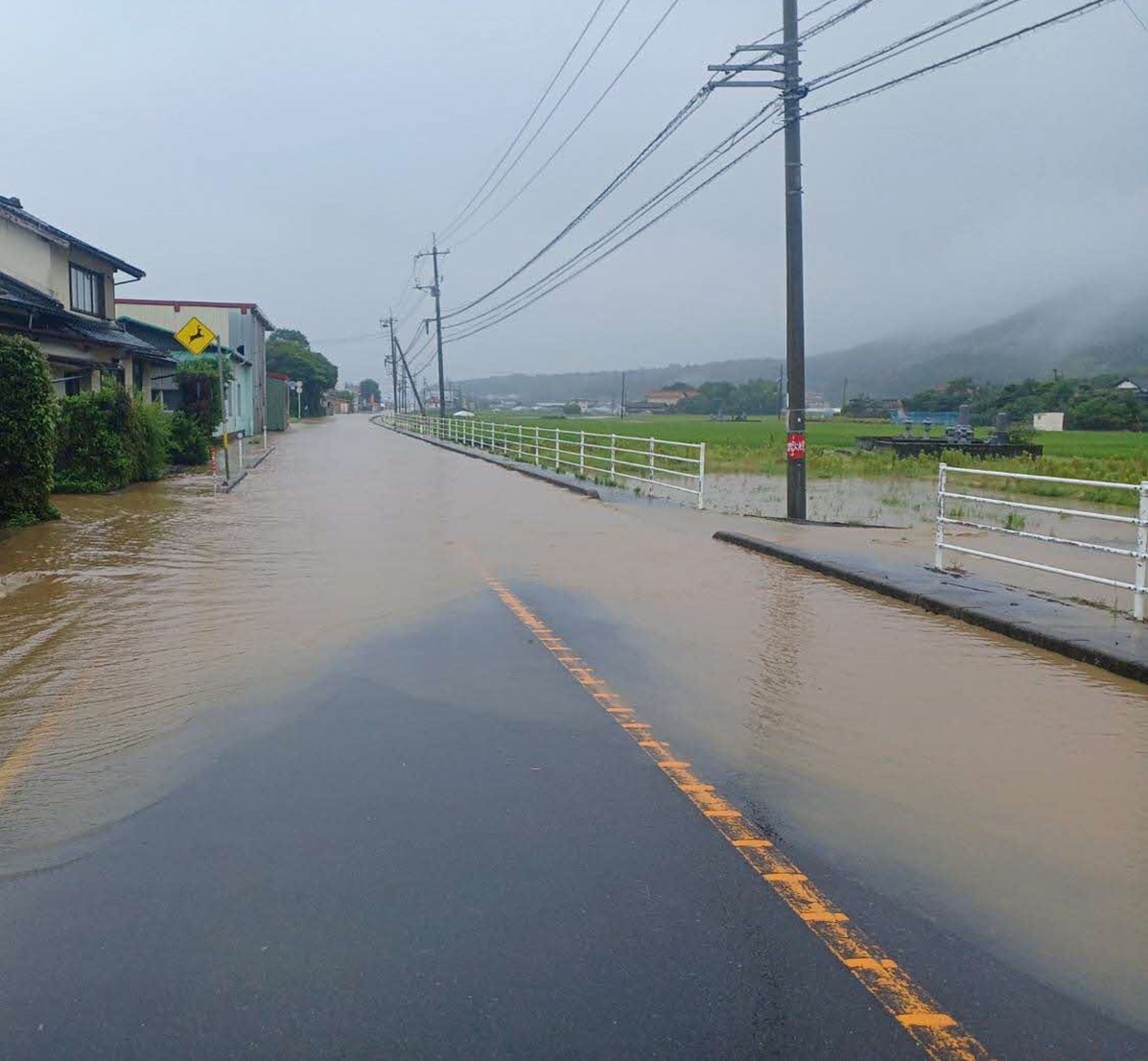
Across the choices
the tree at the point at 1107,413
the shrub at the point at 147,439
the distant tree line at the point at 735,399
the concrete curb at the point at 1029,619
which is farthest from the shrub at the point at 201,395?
the distant tree line at the point at 735,399

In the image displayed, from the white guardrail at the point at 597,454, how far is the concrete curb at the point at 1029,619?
7404mm

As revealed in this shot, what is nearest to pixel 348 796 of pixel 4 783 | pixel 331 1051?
pixel 4 783

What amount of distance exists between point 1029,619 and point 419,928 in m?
7.00

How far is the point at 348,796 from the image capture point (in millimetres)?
5246

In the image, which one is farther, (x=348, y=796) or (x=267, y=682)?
(x=267, y=682)

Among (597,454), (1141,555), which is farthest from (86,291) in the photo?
(1141,555)

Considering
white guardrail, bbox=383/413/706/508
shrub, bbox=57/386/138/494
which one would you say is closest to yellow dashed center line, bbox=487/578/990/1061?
white guardrail, bbox=383/413/706/508

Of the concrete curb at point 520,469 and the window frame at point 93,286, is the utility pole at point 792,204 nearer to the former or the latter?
the concrete curb at point 520,469

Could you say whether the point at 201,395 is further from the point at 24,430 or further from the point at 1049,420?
the point at 1049,420

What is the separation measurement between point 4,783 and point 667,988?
11.7ft

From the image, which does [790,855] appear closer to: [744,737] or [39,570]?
[744,737]

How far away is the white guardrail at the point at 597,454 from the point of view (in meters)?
23.5

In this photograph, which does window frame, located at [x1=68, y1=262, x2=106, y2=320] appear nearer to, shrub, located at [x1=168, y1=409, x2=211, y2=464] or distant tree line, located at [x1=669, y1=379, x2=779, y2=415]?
shrub, located at [x1=168, y1=409, x2=211, y2=464]

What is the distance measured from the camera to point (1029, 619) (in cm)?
946
